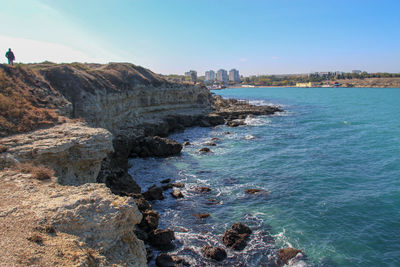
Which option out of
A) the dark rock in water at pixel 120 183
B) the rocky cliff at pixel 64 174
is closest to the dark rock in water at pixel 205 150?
the rocky cliff at pixel 64 174

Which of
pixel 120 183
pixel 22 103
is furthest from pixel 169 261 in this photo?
pixel 22 103

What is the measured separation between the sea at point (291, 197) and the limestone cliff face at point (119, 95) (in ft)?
22.4

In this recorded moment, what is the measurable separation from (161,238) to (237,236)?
13.2 ft

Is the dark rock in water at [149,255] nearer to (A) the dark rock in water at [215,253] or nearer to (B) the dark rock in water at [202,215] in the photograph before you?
(A) the dark rock in water at [215,253]

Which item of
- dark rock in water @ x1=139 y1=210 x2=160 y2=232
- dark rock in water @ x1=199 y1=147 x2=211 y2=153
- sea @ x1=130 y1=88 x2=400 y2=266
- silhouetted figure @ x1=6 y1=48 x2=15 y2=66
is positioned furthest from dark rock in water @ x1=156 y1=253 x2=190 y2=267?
silhouetted figure @ x1=6 y1=48 x2=15 y2=66

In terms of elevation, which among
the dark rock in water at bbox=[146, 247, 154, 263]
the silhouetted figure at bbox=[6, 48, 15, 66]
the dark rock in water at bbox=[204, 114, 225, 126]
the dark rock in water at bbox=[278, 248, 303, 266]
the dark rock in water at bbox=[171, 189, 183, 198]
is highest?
the silhouetted figure at bbox=[6, 48, 15, 66]

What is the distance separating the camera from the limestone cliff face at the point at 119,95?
27.9 meters

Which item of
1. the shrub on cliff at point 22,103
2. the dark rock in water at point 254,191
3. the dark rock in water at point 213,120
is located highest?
the shrub on cliff at point 22,103

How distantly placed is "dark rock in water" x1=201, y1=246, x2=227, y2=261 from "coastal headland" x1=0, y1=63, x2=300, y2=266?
0.16 ft

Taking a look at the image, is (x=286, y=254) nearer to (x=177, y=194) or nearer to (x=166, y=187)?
(x=177, y=194)

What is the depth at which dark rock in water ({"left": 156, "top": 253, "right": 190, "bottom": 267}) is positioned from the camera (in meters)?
13.7

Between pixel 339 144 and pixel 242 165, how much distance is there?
595 inches

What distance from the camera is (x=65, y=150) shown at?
1477 cm

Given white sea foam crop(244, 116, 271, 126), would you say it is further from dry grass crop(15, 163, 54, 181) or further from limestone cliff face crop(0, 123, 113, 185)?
dry grass crop(15, 163, 54, 181)
